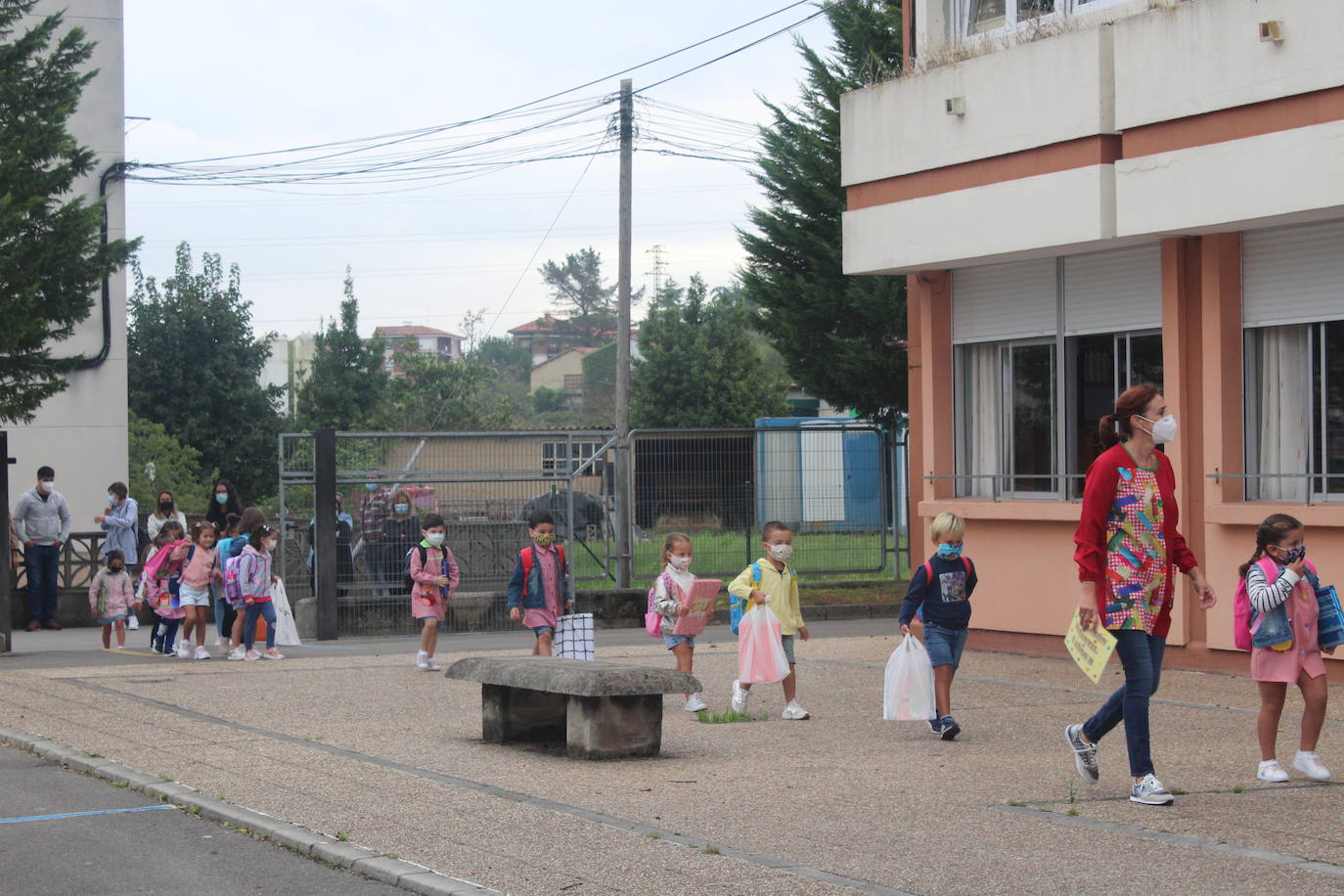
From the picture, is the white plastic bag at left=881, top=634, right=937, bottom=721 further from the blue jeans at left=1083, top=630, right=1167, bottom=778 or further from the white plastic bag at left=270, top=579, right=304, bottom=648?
the white plastic bag at left=270, top=579, right=304, bottom=648

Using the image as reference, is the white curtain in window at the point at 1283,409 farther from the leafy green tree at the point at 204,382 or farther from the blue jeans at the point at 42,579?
the leafy green tree at the point at 204,382

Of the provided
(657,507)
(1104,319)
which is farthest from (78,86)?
(1104,319)

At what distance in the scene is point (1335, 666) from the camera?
1262 centimetres

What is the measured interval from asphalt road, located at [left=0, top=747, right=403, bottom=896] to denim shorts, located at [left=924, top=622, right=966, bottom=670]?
473 cm

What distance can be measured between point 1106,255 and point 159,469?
3279 cm

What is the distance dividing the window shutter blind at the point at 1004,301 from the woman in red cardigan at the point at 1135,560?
282 inches

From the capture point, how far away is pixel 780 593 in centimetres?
1170

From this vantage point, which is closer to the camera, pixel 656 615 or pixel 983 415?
pixel 656 615

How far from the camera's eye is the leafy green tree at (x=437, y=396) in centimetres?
6662

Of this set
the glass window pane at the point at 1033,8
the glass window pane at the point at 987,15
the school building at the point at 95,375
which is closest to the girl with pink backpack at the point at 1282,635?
the glass window pane at the point at 1033,8

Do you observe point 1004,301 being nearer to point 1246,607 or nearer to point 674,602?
point 674,602

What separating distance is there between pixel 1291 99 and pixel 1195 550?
369 cm

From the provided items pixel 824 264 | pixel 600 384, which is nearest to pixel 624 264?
pixel 824 264

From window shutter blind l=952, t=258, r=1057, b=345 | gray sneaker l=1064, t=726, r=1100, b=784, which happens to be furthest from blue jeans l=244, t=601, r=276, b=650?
gray sneaker l=1064, t=726, r=1100, b=784
